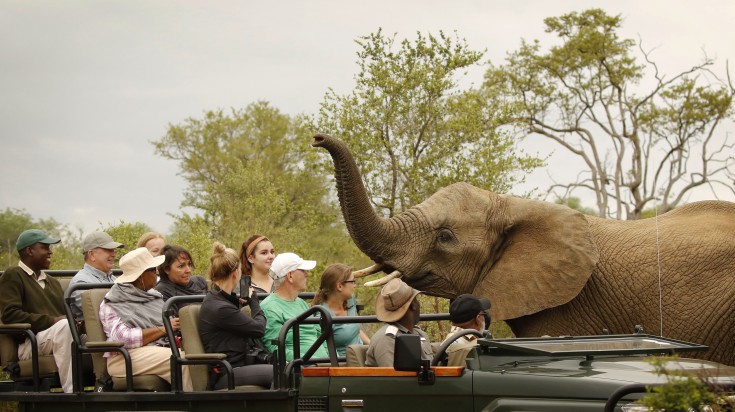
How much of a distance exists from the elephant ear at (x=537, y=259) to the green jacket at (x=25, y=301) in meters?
3.50

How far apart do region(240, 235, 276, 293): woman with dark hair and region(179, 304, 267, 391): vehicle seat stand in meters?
1.34

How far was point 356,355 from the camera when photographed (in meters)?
6.61

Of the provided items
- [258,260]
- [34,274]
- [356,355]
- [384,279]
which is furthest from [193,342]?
[384,279]

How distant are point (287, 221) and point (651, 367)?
87.7 feet

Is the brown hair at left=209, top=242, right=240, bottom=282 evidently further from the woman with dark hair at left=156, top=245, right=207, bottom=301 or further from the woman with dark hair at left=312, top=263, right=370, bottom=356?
the woman with dark hair at left=156, top=245, right=207, bottom=301

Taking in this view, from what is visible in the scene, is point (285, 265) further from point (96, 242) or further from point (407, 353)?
point (96, 242)

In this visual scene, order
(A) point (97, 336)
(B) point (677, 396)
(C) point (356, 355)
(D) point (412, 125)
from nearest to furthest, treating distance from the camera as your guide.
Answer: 1. (B) point (677, 396)
2. (C) point (356, 355)
3. (A) point (97, 336)
4. (D) point (412, 125)

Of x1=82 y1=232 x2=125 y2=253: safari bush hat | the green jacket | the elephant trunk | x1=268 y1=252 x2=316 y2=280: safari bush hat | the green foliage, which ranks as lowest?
the green foliage

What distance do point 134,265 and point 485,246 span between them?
3.60 meters

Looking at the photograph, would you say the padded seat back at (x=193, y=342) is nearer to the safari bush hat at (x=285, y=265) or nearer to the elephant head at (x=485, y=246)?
the safari bush hat at (x=285, y=265)

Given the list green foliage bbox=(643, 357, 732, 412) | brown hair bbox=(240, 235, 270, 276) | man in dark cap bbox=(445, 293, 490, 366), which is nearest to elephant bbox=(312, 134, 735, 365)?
brown hair bbox=(240, 235, 270, 276)

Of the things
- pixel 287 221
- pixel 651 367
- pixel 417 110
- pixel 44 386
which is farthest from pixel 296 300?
pixel 287 221

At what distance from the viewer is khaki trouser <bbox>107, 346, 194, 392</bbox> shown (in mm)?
7301

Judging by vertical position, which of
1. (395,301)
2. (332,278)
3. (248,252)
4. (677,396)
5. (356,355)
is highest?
(248,252)
